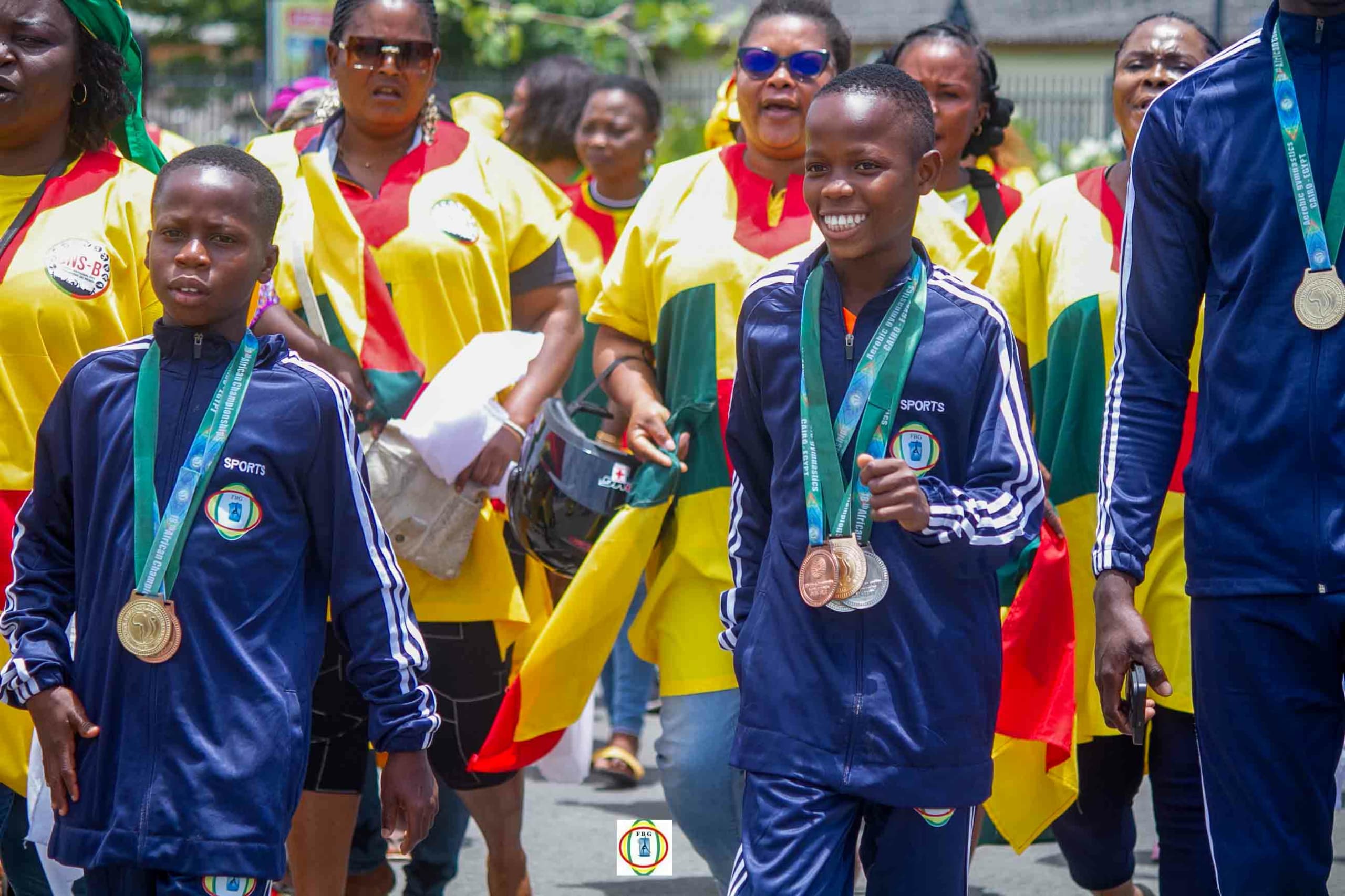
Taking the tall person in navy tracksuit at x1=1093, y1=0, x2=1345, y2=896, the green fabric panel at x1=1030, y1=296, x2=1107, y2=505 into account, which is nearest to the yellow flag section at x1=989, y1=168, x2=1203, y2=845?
the green fabric panel at x1=1030, y1=296, x2=1107, y2=505

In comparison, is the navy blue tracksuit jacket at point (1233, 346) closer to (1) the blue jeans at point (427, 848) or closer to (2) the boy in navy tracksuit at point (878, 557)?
(2) the boy in navy tracksuit at point (878, 557)

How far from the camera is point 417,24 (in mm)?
5352

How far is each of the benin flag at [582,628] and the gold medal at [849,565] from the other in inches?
49.0

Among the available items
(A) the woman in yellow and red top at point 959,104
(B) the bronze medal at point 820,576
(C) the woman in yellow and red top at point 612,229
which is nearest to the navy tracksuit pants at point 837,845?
(B) the bronze medal at point 820,576

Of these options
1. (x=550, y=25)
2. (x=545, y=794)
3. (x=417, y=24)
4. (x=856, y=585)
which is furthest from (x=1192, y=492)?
(x=550, y=25)

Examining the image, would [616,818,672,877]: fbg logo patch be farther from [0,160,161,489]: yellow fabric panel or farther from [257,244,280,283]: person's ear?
[257,244,280,283]: person's ear

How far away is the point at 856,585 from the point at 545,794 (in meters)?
4.10

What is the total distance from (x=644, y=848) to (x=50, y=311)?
265cm

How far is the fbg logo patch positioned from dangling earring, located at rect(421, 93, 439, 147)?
2.15 meters

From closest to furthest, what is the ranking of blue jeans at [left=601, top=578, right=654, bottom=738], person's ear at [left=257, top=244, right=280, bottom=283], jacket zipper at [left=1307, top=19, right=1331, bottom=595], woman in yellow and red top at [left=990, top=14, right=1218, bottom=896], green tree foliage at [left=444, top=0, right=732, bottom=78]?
jacket zipper at [left=1307, top=19, right=1331, bottom=595] < person's ear at [left=257, top=244, right=280, bottom=283] < woman in yellow and red top at [left=990, top=14, right=1218, bottom=896] < blue jeans at [left=601, top=578, right=654, bottom=738] < green tree foliage at [left=444, top=0, right=732, bottom=78]

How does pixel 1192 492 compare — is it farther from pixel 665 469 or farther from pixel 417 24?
pixel 417 24

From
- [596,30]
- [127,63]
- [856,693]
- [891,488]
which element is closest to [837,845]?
[856,693]

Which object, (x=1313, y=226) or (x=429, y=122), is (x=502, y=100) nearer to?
(x=429, y=122)

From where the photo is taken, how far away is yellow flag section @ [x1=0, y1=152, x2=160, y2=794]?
4422 millimetres
